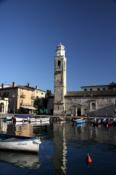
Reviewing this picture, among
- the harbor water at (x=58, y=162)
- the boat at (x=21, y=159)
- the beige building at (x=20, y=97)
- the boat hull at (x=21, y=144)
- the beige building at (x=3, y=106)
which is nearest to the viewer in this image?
the harbor water at (x=58, y=162)

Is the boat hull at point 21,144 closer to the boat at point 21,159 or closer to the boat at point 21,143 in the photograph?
the boat at point 21,143

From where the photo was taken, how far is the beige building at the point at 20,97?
3497 inches

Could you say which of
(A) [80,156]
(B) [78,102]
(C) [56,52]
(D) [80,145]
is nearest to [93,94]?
(B) [78,102]

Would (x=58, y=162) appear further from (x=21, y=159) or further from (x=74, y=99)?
(x=74, y=99)

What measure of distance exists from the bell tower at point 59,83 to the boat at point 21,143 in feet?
208

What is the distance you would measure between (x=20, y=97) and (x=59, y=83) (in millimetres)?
12938

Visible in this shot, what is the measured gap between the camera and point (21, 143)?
68.4 feet

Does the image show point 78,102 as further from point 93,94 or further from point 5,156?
point 5,156

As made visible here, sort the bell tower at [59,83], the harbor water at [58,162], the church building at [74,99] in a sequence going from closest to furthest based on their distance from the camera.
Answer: the harbor water at [58,162], the church building at [74,99], the bell tower at [59,83]

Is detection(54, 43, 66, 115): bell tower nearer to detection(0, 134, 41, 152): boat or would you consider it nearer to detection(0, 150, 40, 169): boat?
detection(0, 134, 41, 152): boat

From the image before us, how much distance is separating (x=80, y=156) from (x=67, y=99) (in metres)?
64.9

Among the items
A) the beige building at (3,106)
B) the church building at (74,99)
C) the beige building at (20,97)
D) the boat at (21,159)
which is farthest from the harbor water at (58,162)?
the beige building at (20,97)

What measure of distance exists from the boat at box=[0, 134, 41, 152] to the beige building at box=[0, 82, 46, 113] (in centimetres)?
6519

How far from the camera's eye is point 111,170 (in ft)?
55.2
